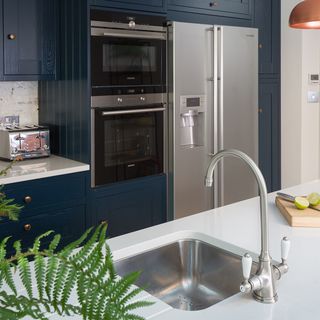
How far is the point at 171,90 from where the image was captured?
132 inches

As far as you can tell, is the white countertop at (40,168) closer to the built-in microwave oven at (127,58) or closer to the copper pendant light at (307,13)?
the built-in microwave oven at (127,58)

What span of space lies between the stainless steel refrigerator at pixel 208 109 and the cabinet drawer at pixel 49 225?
744 mm

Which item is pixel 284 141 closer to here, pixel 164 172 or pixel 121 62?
pixel 164 172

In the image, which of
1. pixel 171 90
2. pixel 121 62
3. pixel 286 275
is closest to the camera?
pixel 286 275

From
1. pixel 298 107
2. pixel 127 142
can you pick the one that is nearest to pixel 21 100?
pixel 127 142

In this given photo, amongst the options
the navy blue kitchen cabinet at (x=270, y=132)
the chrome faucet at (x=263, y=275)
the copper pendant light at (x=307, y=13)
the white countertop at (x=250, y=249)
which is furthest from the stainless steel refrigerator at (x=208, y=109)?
the chrome faucet at (x=263, y=275)

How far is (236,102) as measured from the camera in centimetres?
379

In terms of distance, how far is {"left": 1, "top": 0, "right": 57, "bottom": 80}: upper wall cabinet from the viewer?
296cm

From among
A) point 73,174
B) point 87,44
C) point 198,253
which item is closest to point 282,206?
point 198,253

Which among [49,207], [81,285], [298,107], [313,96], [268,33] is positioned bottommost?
[49,207]

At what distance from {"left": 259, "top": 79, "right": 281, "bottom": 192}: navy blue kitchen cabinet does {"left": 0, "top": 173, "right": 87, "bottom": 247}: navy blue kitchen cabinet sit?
1830 mm

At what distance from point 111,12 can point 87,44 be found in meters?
0.26

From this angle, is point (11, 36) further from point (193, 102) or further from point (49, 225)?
point (193, 102)

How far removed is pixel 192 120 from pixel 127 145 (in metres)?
0.57
